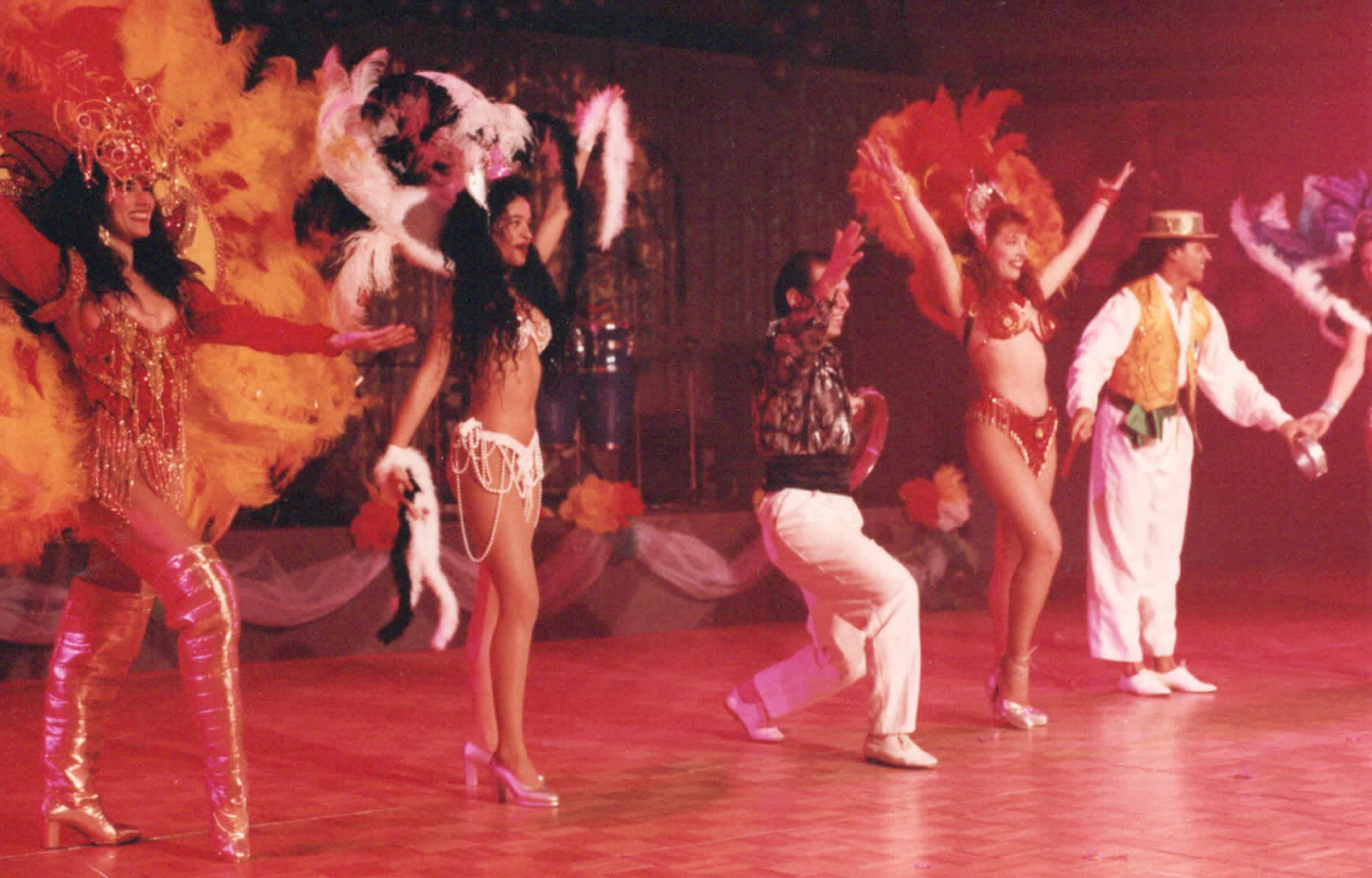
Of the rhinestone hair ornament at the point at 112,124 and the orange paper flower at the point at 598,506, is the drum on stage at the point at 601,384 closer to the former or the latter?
the orange paper flower at the point at 598,506

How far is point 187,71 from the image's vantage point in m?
5.29

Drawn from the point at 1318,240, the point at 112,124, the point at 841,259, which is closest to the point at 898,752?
the point at 841,259

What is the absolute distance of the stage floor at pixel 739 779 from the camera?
14.6 feet

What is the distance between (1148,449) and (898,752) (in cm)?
226

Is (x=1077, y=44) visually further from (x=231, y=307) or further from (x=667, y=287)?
(x=231, y=307)

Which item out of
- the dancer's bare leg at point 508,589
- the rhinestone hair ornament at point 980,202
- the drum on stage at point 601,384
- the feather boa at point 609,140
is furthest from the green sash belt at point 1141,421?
the drum on stage at point 601,384

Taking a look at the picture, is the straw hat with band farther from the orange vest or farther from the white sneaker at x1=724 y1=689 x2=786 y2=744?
the white sneaker at x1=724 y1=689 x2=786 y2=744

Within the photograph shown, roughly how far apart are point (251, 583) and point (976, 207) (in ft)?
13.7

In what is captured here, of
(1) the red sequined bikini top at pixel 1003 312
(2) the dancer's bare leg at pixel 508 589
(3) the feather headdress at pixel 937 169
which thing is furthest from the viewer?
(3) the feather headdress at pixel 937 169

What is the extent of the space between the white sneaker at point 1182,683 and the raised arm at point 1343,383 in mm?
1084

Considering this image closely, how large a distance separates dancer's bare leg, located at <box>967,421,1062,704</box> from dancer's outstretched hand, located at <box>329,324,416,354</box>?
97.7 inches

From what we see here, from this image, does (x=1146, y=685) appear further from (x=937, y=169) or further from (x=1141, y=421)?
(x=937, y=169)

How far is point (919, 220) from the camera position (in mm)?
6195

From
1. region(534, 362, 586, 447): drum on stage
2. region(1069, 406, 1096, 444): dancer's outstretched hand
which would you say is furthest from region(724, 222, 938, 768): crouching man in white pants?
region(534, 362, 586, 447): drum on stage
